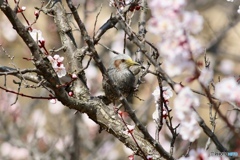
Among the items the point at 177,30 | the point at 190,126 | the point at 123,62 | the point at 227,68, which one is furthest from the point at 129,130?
the point at 227,68

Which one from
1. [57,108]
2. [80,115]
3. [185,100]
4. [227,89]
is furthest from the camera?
[57,108]

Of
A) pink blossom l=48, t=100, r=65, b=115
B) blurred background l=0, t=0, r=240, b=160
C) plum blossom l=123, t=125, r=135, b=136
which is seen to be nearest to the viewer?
plum blossom l=123, t=125, r=135, b=136

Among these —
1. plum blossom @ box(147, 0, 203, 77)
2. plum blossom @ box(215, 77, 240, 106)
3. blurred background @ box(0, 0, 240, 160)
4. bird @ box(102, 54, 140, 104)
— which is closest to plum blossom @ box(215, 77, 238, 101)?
plum blossom @ box(215, 77, 240, 106)

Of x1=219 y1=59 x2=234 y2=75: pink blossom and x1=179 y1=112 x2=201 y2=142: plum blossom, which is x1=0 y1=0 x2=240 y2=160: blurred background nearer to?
x1=219 y1=59 x2=234 y2=75: pink blossom

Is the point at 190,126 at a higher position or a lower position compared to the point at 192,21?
lower

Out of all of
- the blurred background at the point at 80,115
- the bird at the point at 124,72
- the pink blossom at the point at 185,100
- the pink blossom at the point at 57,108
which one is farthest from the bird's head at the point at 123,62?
the pink blossom at the point at 57,108

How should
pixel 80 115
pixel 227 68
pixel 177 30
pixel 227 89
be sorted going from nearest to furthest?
pixel 177 30 < pixel 227 89 < pixel 80 115 < pixel 227 68

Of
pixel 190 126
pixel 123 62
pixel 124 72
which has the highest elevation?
pixel 123 62

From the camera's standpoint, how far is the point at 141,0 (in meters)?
4.34

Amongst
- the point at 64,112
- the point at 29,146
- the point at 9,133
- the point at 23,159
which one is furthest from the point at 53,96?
the point at 23,159

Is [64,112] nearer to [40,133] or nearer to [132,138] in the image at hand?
[40,133]

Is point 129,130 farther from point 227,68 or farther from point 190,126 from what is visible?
point 227,68

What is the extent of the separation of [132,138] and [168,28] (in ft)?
4.83

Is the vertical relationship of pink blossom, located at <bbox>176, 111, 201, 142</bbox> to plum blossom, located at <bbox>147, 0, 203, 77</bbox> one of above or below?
below
